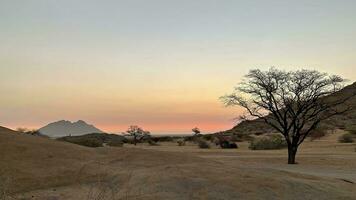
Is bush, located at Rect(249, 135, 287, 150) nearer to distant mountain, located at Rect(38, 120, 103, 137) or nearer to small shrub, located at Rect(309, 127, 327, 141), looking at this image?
small shrub, located at Rect(309, 127, 327, 141)

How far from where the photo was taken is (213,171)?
57.0 feet

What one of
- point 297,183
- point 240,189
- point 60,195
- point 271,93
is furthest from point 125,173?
point 271,93

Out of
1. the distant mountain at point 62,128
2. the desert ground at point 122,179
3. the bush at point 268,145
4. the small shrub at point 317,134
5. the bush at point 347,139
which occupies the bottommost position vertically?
the desert ground at point 122,179

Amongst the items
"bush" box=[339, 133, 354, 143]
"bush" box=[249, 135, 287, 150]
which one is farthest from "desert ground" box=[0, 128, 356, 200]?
"bush" box=[339, 133, 354, 143]

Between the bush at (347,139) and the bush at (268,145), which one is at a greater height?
the bush at (347,139)

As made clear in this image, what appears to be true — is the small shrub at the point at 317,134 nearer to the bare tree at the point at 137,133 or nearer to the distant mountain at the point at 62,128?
the bare tree at the point at 137,133


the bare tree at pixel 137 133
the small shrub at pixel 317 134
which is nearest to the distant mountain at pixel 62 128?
the bare tree at pixel 137 133

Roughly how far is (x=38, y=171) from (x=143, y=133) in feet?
204

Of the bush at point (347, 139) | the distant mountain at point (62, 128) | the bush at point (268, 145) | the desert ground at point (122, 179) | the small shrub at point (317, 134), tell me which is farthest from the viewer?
the distant mountain at point (62, 128)

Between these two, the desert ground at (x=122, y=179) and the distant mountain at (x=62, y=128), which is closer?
the desert ground at (x=122, y=179)

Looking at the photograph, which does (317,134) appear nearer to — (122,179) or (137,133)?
Answer: (137,133)

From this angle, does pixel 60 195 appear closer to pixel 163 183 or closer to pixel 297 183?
pixel 163 183

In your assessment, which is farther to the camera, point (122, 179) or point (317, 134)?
point (317, 134)

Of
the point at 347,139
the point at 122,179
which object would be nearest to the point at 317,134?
the point at 347,139
